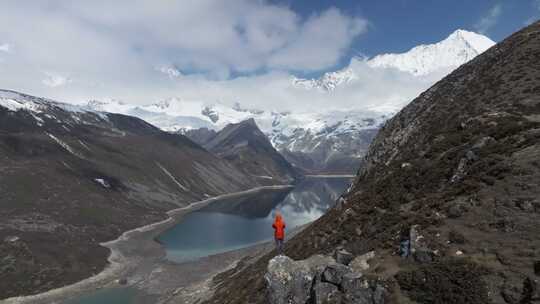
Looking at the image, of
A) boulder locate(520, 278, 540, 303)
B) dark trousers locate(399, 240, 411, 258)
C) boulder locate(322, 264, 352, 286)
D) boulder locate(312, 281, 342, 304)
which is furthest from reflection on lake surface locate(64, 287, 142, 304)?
boulder locate(520, 278, 540, 303)

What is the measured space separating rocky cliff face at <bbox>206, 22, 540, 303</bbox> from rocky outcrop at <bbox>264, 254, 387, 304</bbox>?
1.36 metres

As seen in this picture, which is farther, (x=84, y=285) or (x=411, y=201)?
(x=84, y=285)

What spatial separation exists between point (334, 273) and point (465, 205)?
38.3 feet

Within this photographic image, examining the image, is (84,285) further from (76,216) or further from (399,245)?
(399,245)

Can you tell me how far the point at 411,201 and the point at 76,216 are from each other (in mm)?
165350

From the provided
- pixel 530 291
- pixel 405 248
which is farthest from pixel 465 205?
pixel 530 291

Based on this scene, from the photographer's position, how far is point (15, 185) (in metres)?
178

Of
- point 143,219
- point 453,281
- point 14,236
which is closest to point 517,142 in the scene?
point 453,281

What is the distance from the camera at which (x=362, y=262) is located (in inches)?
1118

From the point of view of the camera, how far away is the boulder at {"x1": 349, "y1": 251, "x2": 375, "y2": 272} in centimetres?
2759

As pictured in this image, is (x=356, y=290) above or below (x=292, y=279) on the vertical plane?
below

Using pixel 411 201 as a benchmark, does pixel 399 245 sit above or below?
below

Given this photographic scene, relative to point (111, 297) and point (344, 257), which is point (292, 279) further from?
point (111, 297)

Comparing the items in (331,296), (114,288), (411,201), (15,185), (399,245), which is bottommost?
(114,288)
